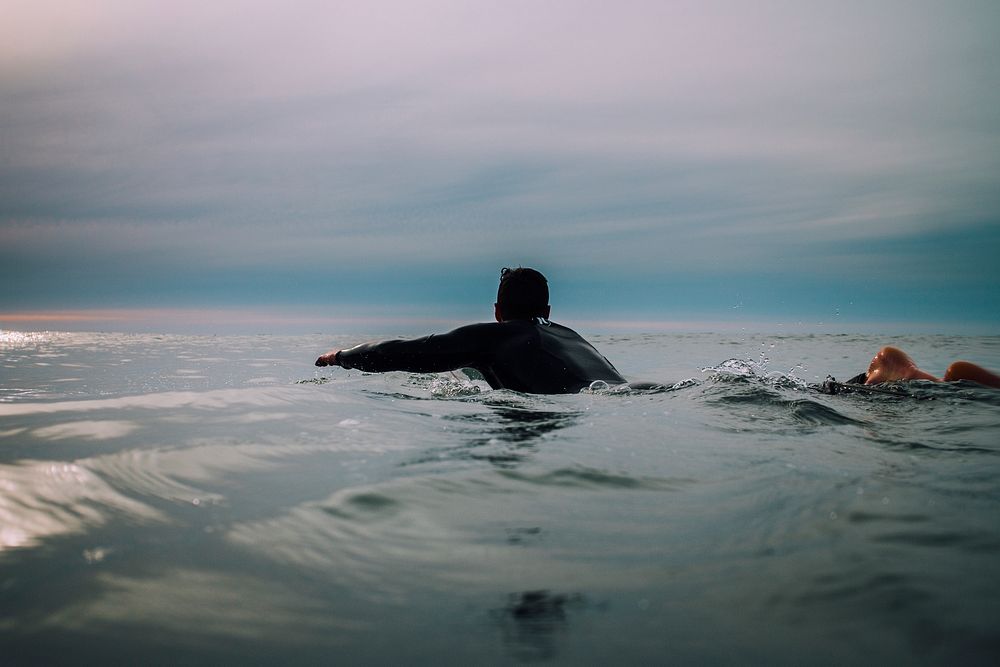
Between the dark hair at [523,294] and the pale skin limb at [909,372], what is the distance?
313 cm

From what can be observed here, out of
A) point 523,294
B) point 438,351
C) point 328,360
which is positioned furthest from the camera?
point 328,360

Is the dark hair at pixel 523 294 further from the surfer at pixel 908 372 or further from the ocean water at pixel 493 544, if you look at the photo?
the surfer at pixel 908 372

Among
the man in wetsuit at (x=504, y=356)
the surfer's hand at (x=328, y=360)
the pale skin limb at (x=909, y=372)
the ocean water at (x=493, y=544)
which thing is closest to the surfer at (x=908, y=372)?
the pale skin limb at (x=909, y=372)

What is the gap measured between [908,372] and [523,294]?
3.52 m

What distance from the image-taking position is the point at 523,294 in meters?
5.67

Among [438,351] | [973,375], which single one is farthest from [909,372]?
[438,351]

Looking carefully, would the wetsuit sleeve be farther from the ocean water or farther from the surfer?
the surfer

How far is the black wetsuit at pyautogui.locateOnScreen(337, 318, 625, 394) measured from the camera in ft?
16.9

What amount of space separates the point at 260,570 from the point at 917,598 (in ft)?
5.34

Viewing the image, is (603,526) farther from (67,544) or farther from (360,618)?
(67,544)

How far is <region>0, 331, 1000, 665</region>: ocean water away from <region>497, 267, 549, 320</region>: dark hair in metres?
2.17

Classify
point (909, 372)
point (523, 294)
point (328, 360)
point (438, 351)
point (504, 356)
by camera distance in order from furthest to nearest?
1. point (328, 360)
2. point (523, 294)
3. point (909, 372)
4. point (504, 356)
5. point (438, 351)

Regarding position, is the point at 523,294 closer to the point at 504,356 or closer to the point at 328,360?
the point at 504,356

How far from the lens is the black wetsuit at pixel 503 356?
514cm
